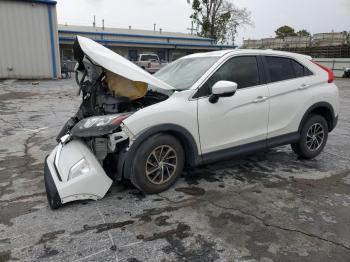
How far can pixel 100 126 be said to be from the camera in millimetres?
3465

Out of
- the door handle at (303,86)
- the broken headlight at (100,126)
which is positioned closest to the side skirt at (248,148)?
the door handle at (303,86)

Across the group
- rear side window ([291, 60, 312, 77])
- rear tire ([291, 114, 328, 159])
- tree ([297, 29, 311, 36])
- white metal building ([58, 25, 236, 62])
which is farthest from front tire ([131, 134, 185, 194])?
tree ([297, 29, 311, 36])

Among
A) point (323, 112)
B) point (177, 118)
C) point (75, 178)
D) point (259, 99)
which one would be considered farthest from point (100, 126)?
point (323, 112)

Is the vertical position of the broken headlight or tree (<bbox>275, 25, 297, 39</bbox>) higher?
tree (<bbox>275, 25, 297, 39</bbox>)

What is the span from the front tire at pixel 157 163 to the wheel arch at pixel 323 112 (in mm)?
2268

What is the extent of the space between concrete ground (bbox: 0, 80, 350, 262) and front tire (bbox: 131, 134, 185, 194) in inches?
6.0

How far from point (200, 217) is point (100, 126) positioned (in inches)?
57.3

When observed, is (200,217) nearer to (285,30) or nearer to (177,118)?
(177,118)

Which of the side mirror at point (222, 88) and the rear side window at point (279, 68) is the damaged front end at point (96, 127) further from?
the rear side window at point (279, 68)

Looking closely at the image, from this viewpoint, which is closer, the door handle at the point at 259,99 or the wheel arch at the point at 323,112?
the door handle at the point at 259,99

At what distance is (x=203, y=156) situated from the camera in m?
4.00

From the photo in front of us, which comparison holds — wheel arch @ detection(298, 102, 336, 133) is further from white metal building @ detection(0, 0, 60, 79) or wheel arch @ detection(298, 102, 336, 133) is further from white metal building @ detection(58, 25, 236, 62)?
white metal building @ detection(58, 25, 236, 62)

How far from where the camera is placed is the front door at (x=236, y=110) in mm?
3945

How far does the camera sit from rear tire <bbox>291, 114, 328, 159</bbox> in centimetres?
501
